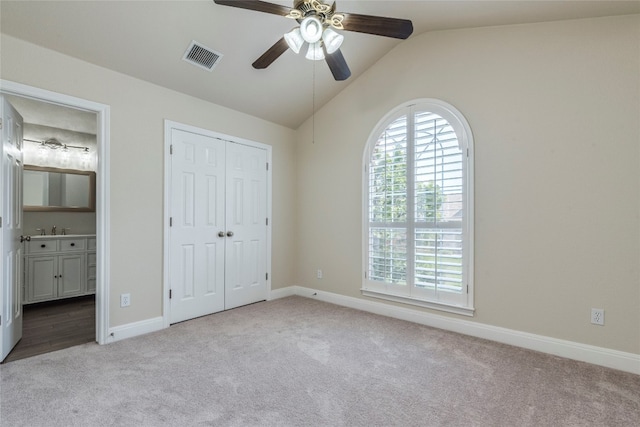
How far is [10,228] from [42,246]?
1.90 metres

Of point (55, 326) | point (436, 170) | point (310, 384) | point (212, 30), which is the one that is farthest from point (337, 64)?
point (55, 326)

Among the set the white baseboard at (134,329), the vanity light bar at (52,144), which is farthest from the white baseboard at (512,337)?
the vanity light bar at (52,144)

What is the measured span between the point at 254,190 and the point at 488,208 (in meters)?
2.73

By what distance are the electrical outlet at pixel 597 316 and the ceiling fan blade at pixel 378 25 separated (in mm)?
2564

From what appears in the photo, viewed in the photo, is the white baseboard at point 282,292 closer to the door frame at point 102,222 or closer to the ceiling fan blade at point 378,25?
the door frame at point 102,222

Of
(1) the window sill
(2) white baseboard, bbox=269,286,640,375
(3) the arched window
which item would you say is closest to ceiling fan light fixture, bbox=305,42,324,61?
(3) the arched window

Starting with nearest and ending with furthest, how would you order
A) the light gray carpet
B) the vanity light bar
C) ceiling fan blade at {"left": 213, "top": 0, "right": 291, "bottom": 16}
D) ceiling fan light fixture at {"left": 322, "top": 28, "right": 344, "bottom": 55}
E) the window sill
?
the light gray carpet
ceiling fan blade at {"left": 213, "top": 0, "right": 291, "bottom": 16}
ceiling fan light fixture at {"left": 322, "top": 28, "right": 344, "bottom": 55}
the window sill
the vanity light bar

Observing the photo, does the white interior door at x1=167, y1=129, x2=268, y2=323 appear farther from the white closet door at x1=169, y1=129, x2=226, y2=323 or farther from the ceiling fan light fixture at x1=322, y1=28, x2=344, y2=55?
the ceiling fan light fixture at x1=322, y1=28, x2=344, y2=55

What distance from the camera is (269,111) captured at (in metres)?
4.09

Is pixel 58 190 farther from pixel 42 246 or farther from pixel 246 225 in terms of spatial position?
pixel 246 225

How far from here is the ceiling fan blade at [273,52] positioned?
2359 mm

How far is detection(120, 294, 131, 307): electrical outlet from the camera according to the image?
294 centimetres

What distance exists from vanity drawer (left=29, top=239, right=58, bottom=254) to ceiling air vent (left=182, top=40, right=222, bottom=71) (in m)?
3.18

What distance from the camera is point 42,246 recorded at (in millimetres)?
4117
